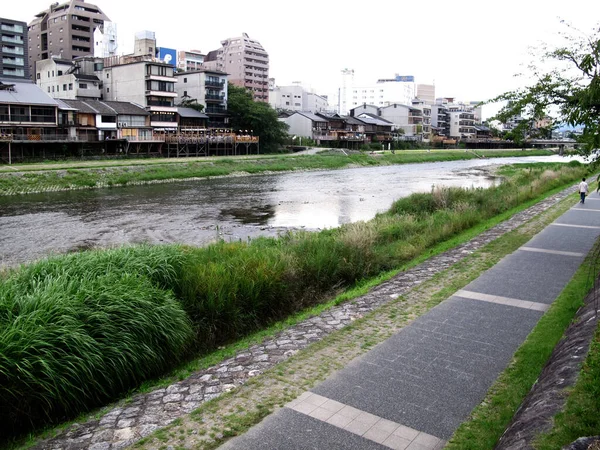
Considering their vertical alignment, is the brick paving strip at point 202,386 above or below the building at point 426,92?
below

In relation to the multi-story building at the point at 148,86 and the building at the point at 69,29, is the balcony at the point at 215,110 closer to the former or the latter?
the multi-story building at the point at 148,86

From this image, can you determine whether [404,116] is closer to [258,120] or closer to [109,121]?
[258,120]

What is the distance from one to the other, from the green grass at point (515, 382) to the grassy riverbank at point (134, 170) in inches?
1318

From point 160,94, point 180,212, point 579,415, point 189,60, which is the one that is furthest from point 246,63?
point 579,415

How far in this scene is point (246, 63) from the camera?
366 ft

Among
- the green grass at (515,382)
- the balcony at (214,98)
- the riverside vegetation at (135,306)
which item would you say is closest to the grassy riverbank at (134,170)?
the balcony at (214,98)

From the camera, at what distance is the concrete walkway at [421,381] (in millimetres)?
5500

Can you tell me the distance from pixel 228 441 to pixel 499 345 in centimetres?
427

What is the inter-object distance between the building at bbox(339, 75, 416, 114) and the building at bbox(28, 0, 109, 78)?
81135 millimetres

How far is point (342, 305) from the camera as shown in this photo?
10148mm

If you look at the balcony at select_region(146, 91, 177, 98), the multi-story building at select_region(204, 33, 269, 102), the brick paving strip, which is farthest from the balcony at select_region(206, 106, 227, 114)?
the brick paving strip

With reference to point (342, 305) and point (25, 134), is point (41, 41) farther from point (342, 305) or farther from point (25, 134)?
point (342, 305)

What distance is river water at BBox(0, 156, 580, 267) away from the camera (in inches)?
Answer: 829

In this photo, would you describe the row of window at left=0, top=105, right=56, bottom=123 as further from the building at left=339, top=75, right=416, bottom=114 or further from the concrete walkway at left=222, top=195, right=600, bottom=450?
the building at left=339, top=75, right=416, bottom=114
